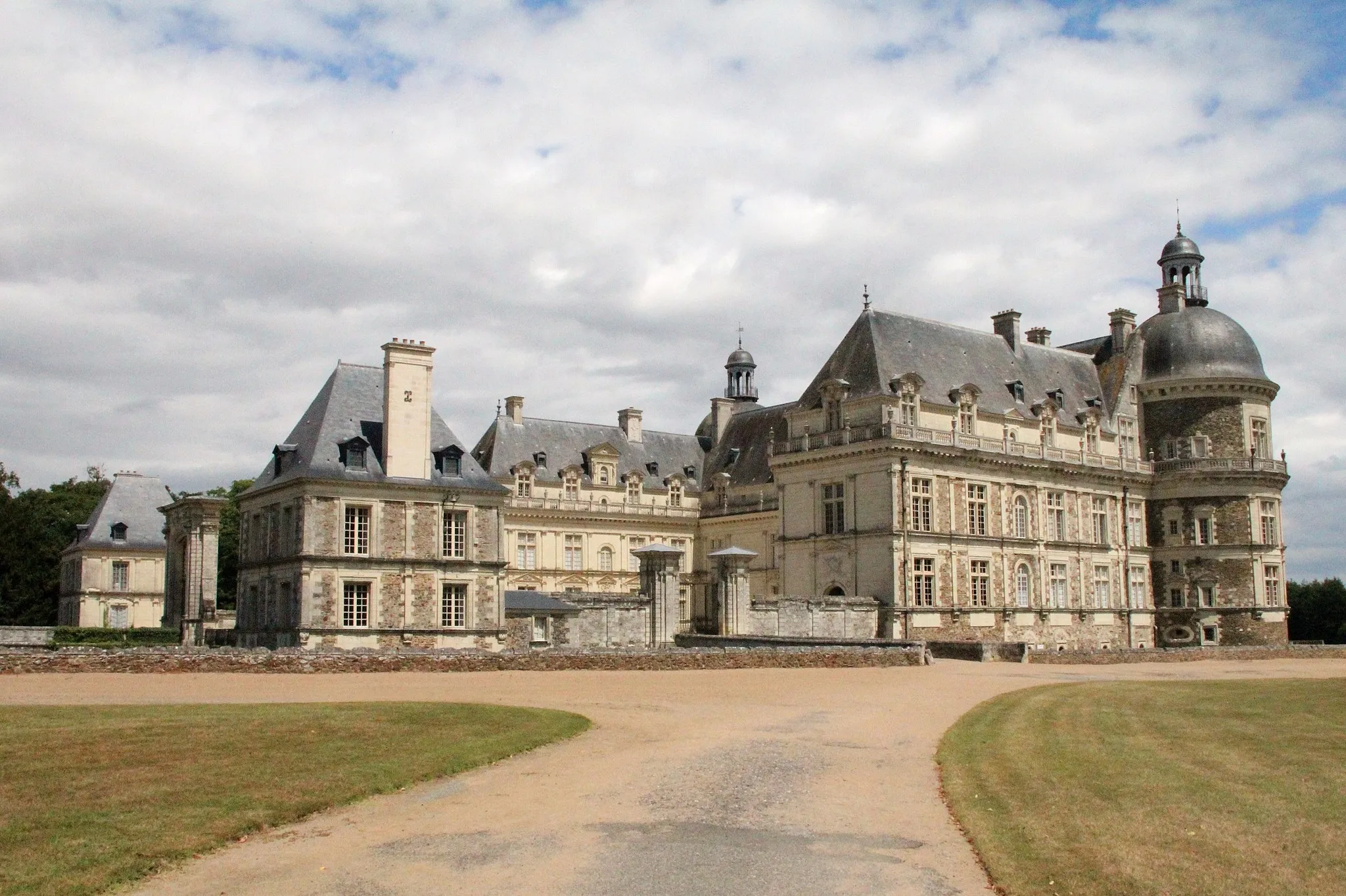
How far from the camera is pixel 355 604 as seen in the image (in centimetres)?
3884

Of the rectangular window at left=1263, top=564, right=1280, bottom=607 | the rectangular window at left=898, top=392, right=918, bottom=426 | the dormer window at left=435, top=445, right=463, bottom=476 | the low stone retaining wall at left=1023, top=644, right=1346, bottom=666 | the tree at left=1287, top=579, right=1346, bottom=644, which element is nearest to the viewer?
the low stone retaining wall at left=1023, top=644, right=1346, bottom=666

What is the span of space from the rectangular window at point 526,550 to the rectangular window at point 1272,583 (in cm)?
3209

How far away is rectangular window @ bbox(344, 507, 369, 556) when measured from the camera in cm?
3909

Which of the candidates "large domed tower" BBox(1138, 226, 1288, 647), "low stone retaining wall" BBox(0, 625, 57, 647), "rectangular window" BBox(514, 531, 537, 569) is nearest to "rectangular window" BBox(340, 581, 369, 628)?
"low stone retaining wall" BBox(0, 625, 57, 647)

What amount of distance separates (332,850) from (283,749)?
438 centimetres

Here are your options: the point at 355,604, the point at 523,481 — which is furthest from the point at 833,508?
the point at 355,604

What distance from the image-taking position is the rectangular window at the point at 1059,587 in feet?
167

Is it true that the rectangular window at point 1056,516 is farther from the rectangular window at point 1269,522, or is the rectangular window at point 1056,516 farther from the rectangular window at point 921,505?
the rectangular window at point 1269,522

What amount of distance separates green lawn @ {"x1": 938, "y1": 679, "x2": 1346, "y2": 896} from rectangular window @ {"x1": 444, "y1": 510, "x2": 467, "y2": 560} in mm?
23635

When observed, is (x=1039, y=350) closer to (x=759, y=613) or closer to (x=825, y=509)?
(x=825, y=509)

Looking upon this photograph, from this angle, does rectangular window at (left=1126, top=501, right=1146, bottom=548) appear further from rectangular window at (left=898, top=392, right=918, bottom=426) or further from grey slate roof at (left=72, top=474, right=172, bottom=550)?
grey slate roof at (left=72, top=474, right=172, bottom=550)

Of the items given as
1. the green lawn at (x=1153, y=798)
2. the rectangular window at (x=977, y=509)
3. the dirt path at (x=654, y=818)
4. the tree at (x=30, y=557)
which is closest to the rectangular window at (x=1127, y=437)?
the rectangular window at (x=977, y=509)

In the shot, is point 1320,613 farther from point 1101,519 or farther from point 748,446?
point 748,446

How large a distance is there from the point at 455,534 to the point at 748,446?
26115 mm
